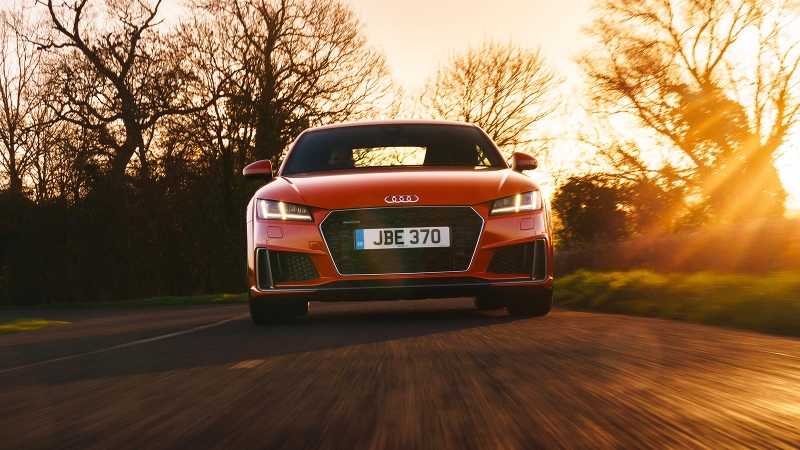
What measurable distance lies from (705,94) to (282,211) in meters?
19.4

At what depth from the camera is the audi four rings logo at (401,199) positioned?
648cm

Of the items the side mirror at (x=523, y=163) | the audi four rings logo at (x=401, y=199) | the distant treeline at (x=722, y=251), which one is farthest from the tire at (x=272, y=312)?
the distant treeline at (x=722, y=251)

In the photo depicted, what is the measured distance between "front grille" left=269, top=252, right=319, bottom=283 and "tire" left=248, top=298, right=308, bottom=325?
0.31 m

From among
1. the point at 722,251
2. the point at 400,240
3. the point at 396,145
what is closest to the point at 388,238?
the point at 400,240

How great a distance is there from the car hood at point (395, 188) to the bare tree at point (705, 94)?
14333 mm

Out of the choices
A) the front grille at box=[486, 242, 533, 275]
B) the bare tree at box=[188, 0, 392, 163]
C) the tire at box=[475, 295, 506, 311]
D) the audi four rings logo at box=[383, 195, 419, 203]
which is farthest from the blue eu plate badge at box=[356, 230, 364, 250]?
the bare tree at box=[188, 0, 392, 163]

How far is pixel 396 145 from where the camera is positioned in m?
8.23

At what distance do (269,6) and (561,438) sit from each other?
27.3m

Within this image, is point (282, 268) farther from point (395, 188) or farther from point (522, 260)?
point (522, 260)

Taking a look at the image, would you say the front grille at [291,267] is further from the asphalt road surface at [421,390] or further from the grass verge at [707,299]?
the grass verge at [707,299]

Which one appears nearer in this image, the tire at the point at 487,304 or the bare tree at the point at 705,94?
the tire at the point at 487,304

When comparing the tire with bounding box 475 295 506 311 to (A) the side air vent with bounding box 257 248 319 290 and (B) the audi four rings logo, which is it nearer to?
(B) the audi four rings logo

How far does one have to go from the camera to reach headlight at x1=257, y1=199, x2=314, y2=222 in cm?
656

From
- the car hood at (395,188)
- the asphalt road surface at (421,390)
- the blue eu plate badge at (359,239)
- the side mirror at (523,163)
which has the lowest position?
the asphalt road surface at (421,390)
